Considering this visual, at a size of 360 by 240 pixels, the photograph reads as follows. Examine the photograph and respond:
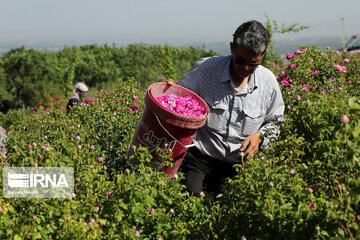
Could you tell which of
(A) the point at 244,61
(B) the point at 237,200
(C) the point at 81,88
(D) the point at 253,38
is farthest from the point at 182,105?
(C) the point at 81,88

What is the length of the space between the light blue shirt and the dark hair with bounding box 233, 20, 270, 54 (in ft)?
1.14

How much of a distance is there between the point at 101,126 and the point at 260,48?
73.4 inches

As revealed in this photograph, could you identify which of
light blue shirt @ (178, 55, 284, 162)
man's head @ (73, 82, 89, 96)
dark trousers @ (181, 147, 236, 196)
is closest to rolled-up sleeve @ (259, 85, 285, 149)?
light blue shirt @ (178, 55, 284, 162)

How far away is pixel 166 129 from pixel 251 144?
0.64m

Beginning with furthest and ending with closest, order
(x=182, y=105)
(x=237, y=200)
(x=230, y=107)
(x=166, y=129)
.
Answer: (x=230, y=107) < (x=182, y=105) < (x=166, y=129) < (x=237, y=200)

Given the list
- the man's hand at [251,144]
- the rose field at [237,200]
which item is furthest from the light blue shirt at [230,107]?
the rose field at [237,200]

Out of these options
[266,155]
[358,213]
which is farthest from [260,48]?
[358,213]

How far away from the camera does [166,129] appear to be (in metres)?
2.64

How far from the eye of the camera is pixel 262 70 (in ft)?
9.80

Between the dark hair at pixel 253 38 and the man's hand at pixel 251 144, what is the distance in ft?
2.08

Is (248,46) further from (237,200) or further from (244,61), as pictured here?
(237,200)

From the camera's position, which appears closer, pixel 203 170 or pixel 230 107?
pixel 230 107

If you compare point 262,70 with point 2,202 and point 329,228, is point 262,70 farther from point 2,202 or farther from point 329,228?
point 2,202

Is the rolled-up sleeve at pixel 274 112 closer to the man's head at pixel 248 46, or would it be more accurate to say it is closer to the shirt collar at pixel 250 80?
the shirt collar at pixel 250 80
